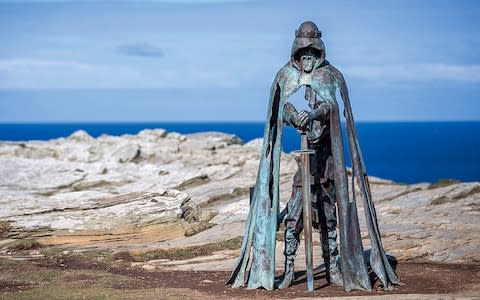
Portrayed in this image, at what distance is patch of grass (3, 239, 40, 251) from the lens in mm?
19688

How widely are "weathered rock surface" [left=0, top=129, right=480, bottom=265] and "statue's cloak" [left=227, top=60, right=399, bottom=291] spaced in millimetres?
3221

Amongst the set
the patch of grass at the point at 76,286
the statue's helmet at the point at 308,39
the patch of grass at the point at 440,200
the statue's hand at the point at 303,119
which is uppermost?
the statue's helmet at the point at 308,39

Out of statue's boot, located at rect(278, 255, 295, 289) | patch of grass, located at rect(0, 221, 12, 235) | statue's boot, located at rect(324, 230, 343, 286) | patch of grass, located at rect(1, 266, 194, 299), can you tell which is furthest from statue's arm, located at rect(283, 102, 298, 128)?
patch of grass, located at rect(0, 221, 12, 235)

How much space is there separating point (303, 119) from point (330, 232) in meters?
2.12

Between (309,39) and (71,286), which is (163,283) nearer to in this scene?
(71,286)

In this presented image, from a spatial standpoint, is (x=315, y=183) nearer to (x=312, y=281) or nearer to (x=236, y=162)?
(x=312, y=281)

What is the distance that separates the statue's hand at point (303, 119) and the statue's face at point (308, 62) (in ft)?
2.77

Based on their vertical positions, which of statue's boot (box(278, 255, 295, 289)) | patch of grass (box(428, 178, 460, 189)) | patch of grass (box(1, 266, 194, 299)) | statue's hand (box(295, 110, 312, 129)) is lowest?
patch of grass (box(1, 266, 194, 299))

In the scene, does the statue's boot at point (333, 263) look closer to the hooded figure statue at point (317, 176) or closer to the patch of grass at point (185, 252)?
the hooded figure statue at point (317, 176)

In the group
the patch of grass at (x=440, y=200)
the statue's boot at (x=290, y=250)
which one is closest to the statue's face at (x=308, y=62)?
the statue's boot at (x=290, y=250)

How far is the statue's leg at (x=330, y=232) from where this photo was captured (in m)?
14.7

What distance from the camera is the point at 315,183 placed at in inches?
577

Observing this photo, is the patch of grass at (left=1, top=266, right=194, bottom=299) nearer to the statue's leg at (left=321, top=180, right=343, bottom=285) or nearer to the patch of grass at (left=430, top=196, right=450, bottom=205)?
the statue's leg at (left=321, top=180, right=343, bottom=285)

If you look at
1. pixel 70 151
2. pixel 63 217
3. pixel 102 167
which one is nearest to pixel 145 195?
pixel 63 217
